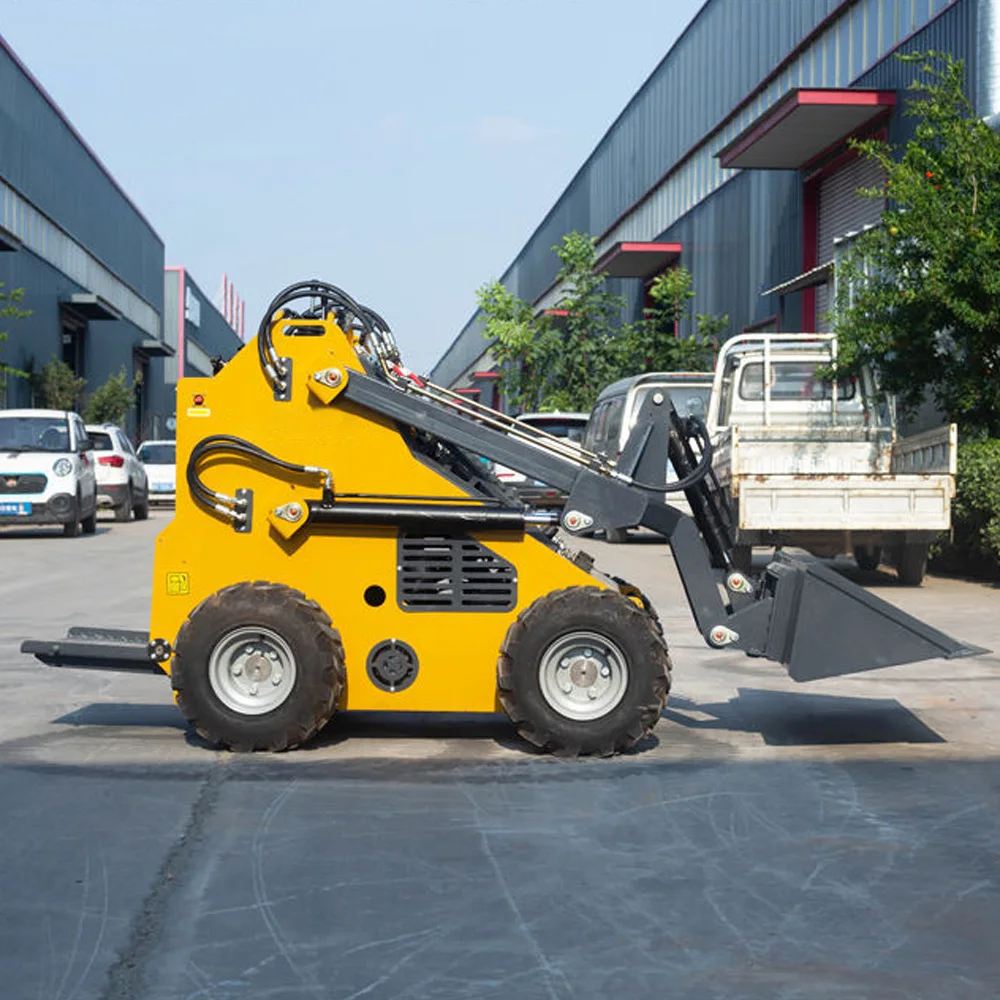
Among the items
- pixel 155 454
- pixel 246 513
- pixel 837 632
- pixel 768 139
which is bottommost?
pixel 837 632

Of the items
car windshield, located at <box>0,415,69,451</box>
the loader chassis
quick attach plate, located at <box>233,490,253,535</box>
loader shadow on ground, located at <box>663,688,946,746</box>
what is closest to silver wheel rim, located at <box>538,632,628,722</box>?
the loader chassis

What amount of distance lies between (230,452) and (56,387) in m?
47.8

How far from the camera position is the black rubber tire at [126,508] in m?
31.5

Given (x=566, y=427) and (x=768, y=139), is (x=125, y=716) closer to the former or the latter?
(x=566, y=427)

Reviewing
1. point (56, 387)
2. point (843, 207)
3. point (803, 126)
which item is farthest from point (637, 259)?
point (803, 126)

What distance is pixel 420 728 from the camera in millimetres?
8250

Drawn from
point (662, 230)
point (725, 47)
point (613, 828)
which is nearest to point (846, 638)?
point (613, 828)

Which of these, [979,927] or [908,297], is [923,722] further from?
[908,297]

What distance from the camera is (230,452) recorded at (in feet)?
25.0

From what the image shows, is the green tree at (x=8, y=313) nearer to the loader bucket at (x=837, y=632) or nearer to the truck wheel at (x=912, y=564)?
the truck wheel at (x=912, y=564)

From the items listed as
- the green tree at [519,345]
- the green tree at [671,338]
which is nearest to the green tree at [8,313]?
the green tree at [519,345]

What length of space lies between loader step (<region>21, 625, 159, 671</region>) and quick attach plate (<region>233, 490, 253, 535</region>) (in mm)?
703

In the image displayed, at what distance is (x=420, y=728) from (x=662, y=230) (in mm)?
47138

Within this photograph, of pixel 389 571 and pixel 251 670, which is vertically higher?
pixel 389 571
